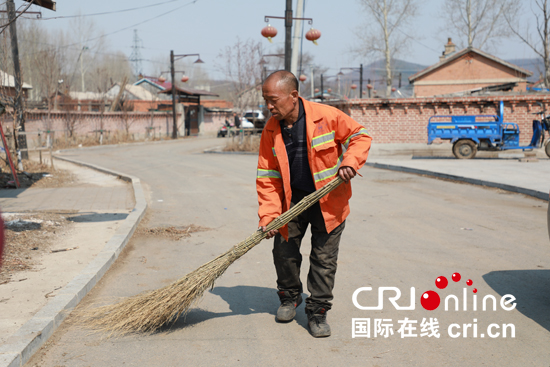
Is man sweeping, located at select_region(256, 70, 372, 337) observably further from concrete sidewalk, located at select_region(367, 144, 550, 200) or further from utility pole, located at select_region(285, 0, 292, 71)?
utility pole, located at select_region(285, 0, 292, 71)

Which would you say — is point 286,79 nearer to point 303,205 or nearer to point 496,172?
point 303,205

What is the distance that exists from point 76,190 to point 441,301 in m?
9.44

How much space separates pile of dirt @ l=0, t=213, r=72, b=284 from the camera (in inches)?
214

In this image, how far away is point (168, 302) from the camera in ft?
12.8

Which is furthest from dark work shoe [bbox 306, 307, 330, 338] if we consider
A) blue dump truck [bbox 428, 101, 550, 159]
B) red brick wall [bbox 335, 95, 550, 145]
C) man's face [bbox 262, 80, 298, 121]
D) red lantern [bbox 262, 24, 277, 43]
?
red brick wall [bbox 335, 95, 550, 145]

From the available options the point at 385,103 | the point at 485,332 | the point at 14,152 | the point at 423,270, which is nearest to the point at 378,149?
the point at 385,103

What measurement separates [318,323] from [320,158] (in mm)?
1193

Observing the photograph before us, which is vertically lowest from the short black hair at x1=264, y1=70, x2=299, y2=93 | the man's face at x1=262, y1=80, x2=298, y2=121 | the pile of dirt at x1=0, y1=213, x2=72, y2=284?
the pile of dirt at x1=0, y1=213, x2=72, y2=284

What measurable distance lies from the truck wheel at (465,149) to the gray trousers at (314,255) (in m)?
16.7

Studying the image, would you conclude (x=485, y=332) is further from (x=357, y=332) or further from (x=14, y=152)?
(x=14, y=152)

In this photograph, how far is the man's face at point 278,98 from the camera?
3609 millimetres

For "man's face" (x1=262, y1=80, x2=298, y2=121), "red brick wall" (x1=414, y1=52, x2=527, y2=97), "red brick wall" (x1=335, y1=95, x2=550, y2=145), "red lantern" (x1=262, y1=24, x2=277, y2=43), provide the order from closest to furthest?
1. "man's face" (x1=262, y1=80, x2=298, y2=121)
2. "red lantern" (x1=262, y1=24, x2=277, y2=43)
3. "red brick wall" (x1=335, y1=95, x2=550, y2=145)
4. "red brick wall" (x1=414, y1=52, x2=527, y2=97)

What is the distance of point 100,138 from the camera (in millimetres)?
31406

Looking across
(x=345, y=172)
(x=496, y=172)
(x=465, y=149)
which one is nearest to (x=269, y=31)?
(x=496, y=172)
